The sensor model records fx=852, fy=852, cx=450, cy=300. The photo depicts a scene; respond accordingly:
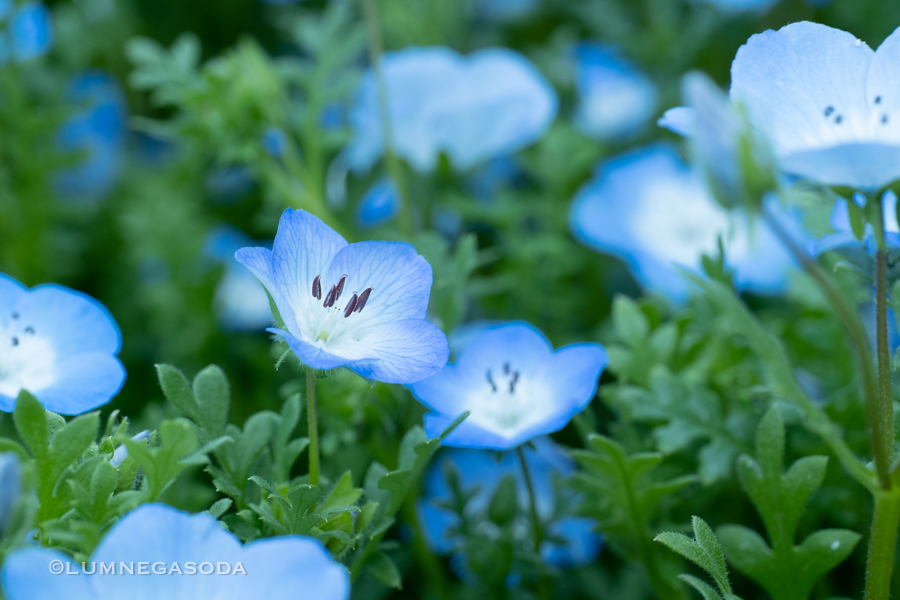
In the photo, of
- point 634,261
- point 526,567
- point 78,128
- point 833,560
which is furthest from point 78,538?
point 78,128

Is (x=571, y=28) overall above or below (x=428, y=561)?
above

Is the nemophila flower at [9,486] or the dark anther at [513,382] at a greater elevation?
the nemophila flower at [9,486]

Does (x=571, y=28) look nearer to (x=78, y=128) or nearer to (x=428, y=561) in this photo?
(x=78, y=128)

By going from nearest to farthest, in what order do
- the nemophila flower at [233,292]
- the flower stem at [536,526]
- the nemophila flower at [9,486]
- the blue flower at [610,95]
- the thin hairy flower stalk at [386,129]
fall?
the nemophila flower at [9,486] → the flower stem at [536,526] → the thin hairy flower stalk at [386,129] → the nemophila flower at [233,292] → the blue flower at [610,95]

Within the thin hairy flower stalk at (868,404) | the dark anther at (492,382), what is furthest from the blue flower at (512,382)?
the thin hairy flower stalk at (868,404)

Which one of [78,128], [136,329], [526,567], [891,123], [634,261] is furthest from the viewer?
[78,128]

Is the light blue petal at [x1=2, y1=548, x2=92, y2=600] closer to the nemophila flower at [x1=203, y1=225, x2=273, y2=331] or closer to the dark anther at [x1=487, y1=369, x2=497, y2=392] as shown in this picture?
the dark anther at [x1=487, y1=369, x2=497, y2=392]

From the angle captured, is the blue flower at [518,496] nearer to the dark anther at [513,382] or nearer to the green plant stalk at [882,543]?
the dark anther at [513,382]
